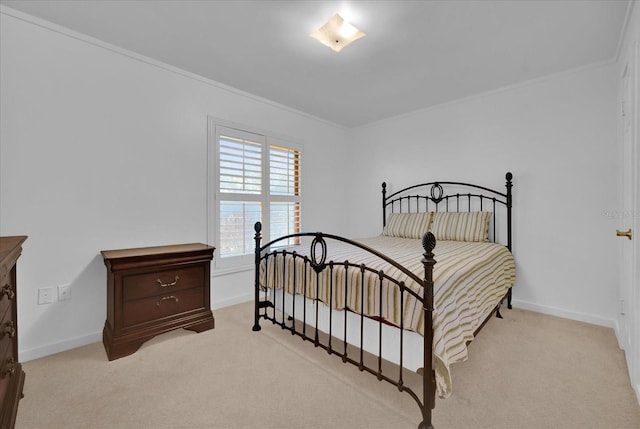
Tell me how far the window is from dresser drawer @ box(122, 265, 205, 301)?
0.55m

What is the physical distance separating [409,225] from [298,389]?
2.33 meters

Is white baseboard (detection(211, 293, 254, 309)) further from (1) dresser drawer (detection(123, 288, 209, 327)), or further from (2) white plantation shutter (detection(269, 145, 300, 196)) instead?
(2) white plantation shutter (detection(269, 145, 300, 196))

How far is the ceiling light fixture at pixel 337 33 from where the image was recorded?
2027 mm

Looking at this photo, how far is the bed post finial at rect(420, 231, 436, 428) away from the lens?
135 centimetres

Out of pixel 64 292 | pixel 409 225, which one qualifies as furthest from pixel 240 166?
pixel 409 225

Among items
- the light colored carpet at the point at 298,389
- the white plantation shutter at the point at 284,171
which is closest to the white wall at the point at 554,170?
the light colored carpet at the point at 298,389

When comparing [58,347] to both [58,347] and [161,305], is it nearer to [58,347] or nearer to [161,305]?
[58,347]

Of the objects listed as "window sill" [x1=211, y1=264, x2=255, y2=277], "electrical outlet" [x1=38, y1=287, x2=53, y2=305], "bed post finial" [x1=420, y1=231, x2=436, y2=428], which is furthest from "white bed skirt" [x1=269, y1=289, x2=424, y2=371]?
"electrical outlet" [x1=38, y1=287, x2=53, y2=305]

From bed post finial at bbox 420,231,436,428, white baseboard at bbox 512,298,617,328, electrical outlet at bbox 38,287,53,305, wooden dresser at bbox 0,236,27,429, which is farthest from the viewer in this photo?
white baseboard at bbox 512,298,617,328

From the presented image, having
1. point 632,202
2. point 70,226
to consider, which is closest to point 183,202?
point 70,226

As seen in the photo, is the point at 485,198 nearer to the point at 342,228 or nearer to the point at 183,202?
the point at 342,228

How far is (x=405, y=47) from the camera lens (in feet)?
7.80

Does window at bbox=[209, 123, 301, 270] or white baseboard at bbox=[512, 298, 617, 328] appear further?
window at bbox=[209, 123, 301, 270]

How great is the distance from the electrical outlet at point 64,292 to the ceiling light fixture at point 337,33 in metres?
2.67
